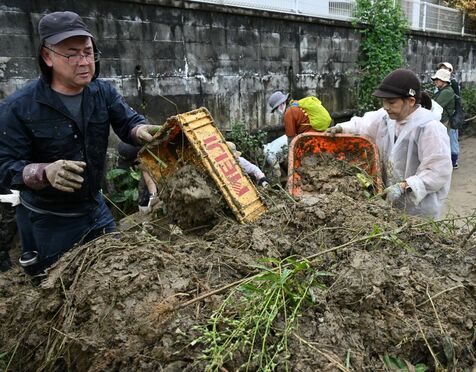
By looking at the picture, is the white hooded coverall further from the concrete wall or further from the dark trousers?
the concrete wall

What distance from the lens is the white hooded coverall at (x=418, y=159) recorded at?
287cm

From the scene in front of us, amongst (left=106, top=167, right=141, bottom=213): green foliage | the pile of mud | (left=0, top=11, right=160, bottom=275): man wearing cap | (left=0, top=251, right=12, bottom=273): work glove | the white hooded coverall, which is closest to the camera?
the pile of mud

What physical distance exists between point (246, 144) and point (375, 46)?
15.0 ft

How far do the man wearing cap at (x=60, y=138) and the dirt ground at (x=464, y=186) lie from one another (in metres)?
3.68

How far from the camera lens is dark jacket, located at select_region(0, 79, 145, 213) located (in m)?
2.36

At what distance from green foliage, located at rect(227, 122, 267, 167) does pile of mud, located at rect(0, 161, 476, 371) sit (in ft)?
13.0

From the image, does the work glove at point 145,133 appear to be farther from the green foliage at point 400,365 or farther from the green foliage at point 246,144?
the green foliage at point 246,144

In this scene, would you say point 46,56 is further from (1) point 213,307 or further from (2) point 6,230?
(2) point 6,230

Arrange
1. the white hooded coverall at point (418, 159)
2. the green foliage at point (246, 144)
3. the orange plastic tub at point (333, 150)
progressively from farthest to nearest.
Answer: the green foliage at point (246, 144)
the orange plastic tub at point (333, 150)
the white hooded coverall at point (418, 159)

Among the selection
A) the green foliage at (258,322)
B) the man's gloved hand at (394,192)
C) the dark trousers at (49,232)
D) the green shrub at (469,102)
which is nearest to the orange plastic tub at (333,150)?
the man's gloved hand at (394,192)

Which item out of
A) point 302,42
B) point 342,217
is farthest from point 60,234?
point 302,42

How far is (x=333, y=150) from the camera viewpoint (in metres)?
3.89

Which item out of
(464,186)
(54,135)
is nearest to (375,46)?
(464,186)

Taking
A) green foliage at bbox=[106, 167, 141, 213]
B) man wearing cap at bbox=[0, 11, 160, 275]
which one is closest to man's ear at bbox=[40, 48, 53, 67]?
man wearing cap at bbox=[0, 11, 160, 275]
